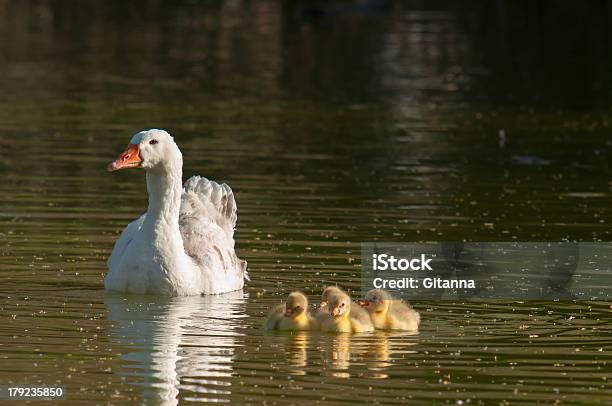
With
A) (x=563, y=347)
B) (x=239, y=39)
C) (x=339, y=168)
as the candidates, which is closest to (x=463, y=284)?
(x=563, y=347)

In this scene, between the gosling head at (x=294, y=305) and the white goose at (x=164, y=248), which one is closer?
the gosling head at (x=294, y=305)

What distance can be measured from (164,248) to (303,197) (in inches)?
252

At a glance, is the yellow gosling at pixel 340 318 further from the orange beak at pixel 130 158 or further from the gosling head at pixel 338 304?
the orange beak at pixel 130 158

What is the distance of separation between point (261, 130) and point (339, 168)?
5.28 meters

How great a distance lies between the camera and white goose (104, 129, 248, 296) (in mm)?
14773

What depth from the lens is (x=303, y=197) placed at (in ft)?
69.1

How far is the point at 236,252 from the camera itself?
674 inches

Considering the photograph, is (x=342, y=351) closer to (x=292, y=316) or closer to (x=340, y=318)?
(x=340, y=318)

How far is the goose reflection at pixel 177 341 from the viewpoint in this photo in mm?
11328

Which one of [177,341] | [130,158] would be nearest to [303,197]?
[130,158]

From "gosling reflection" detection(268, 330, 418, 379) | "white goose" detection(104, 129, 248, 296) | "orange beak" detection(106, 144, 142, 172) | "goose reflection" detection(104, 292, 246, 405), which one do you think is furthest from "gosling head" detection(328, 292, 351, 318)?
"orange beak" detection(106, 144, 142, 172)

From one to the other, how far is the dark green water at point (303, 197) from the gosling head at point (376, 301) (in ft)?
0.71

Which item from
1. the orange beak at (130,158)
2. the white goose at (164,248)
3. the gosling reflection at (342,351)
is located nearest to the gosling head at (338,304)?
the gosling reflection at (342,351)

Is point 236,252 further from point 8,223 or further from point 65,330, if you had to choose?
point 65,330
